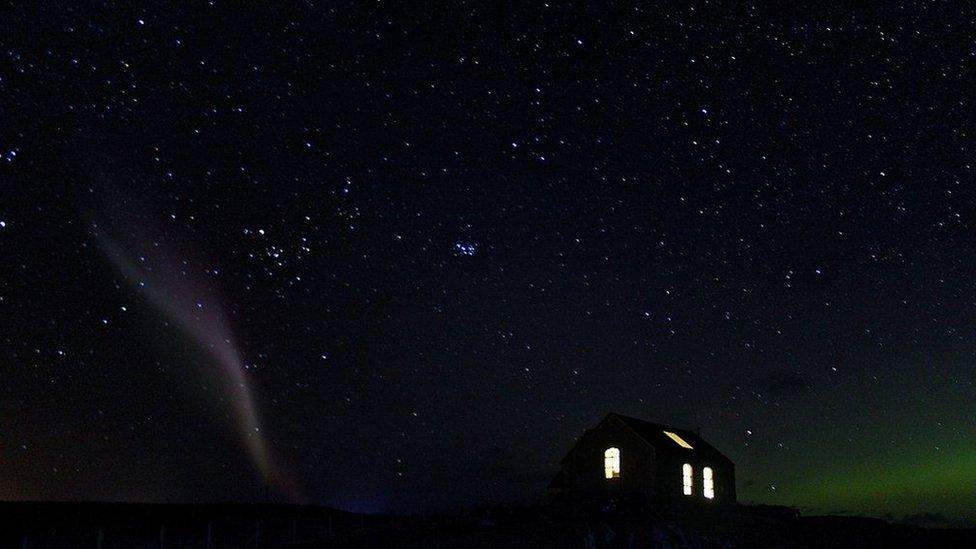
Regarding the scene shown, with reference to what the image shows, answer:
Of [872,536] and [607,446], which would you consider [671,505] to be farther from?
[872,536]

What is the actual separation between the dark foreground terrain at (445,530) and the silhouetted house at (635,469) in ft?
8.76

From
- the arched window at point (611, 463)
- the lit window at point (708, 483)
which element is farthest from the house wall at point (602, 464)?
the lit window at point (708, 483)

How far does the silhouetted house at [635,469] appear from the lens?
4212 centimetres

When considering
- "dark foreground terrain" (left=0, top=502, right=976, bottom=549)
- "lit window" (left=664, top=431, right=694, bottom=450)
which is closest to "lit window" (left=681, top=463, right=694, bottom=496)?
"lit window" (left=664, top=431, right=694, bottom=450)

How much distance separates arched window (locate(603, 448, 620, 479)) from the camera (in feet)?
144

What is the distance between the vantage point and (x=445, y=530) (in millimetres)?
31984

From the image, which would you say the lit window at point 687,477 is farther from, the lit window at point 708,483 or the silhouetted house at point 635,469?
the lit window at point 708,483

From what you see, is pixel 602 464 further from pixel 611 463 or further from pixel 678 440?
pixel 678 440

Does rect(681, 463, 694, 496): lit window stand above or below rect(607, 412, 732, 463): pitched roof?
below

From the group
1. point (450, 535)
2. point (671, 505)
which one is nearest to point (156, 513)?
point (450, 535)

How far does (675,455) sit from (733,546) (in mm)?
12103

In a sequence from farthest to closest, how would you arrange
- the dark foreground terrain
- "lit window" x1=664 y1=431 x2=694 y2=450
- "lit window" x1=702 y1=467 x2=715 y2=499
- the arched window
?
1. "lit window" x1=702 y1=467 x2=715 y2=499
2. "lit window" x1=664 y1=431 x2=694 y2=450
3. the arched window
4. the dark foreground terrain

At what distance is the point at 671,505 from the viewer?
1644 inches

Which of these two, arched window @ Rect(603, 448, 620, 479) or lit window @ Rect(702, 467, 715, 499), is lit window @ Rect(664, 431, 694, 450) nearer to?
lit window @ Rect(702, 467, 715, 499)
